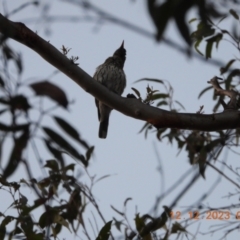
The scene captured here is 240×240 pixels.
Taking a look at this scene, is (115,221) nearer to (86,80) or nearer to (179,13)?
(86,80)

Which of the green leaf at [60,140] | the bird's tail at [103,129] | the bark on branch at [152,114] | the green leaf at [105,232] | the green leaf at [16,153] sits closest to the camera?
the green leaf at [16,153]

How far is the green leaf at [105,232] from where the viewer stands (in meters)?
2.60

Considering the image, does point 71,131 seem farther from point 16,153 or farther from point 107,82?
point 107,82

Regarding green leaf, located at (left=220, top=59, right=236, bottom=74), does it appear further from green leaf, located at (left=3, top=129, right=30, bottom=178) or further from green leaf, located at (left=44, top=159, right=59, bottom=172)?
green leaf, located at (left=3, top=129, right=30, bottom=178)

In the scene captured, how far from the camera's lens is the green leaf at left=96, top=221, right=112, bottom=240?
8.52ft

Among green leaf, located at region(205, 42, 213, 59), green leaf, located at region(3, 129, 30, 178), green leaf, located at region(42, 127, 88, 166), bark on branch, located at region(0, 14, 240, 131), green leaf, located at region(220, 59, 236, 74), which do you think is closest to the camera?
green leaf, located at region(3, 129, 30, 178)

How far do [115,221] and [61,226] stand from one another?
42cm

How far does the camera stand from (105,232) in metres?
2.61

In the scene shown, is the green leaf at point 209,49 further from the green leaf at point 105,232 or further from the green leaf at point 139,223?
the green leaf at point 105,232

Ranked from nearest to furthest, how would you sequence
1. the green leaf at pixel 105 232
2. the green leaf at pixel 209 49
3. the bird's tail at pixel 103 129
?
the green leaf at pixel 105 232
the green leaf at pixel 209 49
the bird's tail at pixel 103 129

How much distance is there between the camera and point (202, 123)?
2.80m

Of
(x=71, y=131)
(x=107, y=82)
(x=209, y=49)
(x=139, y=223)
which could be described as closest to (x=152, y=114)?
(x=139, y=223)

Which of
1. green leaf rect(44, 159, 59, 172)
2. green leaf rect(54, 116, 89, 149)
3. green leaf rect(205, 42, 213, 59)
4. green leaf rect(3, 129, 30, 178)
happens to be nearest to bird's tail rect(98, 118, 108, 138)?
green leaf rect(205, 42, 213, 59)

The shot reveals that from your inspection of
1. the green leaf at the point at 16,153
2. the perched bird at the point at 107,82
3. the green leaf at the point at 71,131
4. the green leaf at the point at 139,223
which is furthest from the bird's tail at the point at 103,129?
the green leaf at the point at 16,153
